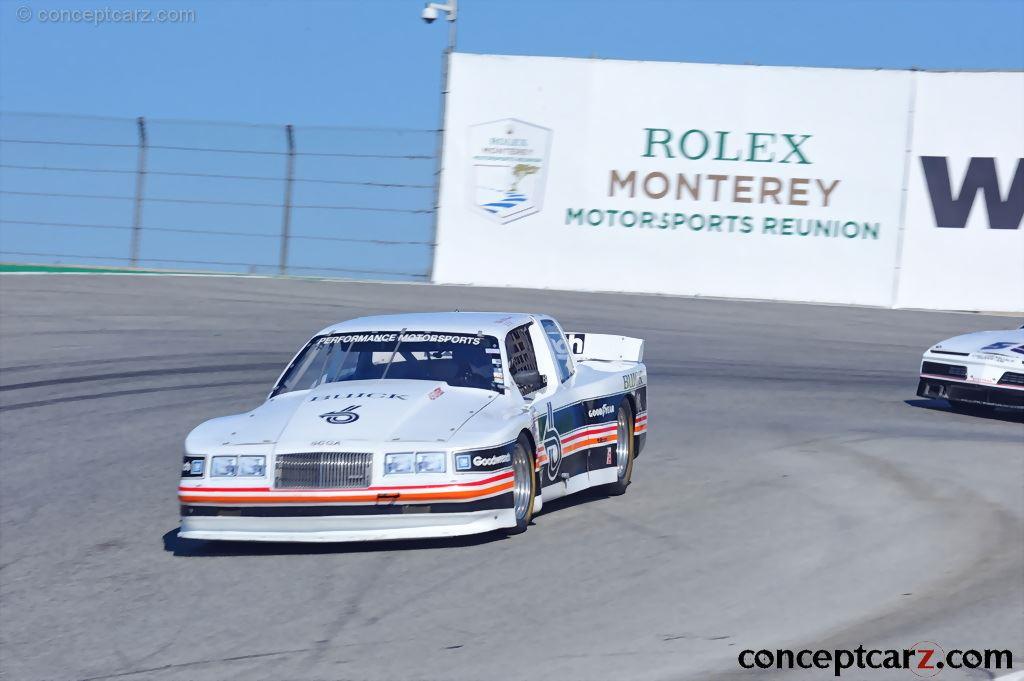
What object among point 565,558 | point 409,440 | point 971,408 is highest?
point 409,440

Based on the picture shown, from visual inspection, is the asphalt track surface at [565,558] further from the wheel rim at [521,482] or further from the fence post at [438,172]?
the fence post at [438,172]

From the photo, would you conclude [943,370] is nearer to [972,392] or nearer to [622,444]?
[972,392]

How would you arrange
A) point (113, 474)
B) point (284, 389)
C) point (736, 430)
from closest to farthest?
point (284, 389) → point (113, 474) → point (736, 430)

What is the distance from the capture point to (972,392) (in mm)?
13398

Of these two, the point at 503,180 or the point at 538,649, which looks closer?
→ the point at 538,649

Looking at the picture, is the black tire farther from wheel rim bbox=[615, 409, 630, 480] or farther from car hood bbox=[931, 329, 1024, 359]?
wheel rim bbox=[615, 409, 630, 480]

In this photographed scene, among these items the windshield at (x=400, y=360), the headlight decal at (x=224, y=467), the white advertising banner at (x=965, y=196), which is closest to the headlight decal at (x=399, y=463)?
the headlight decal at (x=224, y=467)

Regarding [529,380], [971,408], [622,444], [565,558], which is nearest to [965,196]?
[971,408]

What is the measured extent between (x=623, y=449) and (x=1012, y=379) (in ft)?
17.3

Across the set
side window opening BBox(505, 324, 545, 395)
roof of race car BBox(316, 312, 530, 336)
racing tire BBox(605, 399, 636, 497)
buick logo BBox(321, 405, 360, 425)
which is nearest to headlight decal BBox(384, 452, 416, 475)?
buick logo BBox(321, 405, 360, 425)

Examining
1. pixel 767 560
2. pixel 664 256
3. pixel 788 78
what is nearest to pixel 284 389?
pixel 767 560

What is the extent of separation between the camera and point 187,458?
7742 mm

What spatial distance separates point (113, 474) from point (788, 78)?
16.5 metres

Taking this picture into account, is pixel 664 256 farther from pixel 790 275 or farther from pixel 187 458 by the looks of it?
pixel 187 458
